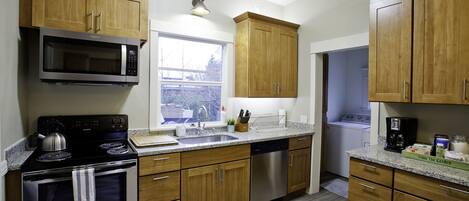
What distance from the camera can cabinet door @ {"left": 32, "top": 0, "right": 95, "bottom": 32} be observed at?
1854 millimetres

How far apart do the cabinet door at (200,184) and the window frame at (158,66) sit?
27.4 inches

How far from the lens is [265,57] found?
3.18 metres

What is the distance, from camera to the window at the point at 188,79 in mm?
2883

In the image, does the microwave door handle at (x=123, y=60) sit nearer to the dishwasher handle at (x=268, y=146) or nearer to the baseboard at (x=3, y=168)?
the baseboard at (x=3, y=168)

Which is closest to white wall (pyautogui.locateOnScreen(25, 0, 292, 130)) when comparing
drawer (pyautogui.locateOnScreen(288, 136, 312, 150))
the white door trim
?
the white door trim

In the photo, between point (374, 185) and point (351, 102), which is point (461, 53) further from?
point (351, 102)

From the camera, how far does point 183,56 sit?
3021 millimetres

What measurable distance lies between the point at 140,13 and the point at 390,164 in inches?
96.8

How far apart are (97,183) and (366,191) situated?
2.18m

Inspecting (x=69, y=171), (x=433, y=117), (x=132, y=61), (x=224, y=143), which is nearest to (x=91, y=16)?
(x=132, y=61)

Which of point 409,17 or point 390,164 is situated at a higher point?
Answer: point 409,17

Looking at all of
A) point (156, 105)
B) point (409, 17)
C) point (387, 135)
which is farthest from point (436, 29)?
point (156, 105)

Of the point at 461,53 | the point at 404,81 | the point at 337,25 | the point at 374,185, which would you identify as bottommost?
the point at 374,185

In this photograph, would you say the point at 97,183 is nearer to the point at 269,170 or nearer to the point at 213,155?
the point at 213,155
